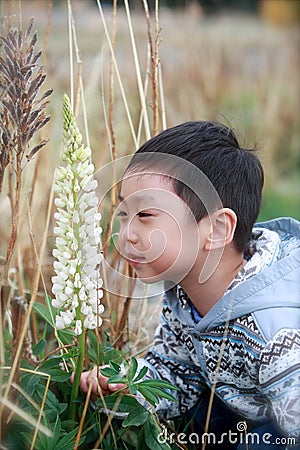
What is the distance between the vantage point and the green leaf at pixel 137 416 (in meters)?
1.22

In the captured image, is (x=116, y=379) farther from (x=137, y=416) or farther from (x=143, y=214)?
(x=143, y=214)

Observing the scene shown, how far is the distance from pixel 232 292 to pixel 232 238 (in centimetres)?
10

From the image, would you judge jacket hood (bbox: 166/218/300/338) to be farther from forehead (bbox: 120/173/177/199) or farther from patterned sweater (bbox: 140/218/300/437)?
forehead (bbox: 120/173/177/199)

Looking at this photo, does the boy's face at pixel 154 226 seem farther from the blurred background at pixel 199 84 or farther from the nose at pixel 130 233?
the blurred background at pixel 199 84

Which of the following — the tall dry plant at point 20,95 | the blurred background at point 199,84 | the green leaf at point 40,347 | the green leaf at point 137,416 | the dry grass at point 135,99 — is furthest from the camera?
the blurred background at point 199,84

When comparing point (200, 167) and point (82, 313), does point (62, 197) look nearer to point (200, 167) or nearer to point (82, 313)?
point (82, 313)

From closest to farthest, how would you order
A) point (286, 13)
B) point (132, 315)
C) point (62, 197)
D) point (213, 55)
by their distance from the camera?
point (62, 197), point (132, 315), point (213, 55), point (286, 13)

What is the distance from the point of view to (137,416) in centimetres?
123

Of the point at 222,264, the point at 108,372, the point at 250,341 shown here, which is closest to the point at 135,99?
the point at 222,264

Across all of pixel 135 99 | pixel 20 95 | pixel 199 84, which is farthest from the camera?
pixel 199 84

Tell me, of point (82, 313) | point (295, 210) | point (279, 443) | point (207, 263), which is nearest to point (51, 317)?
point (82, 313)

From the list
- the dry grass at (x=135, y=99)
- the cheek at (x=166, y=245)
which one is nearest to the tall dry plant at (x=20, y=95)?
the dry grass at (x=135, y=99)

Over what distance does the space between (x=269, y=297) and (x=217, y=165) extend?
0.84ft

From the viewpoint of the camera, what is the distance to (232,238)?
53.1 inches
